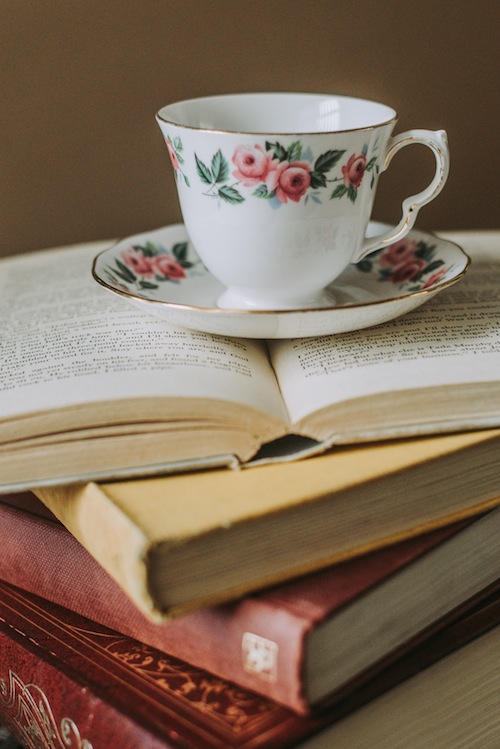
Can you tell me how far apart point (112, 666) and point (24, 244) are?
55 cm

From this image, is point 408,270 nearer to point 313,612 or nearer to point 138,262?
point 138,262

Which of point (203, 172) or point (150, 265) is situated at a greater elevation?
point (203, 172)

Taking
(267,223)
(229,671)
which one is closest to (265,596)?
(229,671)

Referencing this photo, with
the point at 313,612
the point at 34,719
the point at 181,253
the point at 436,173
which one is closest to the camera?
the point at 313,612

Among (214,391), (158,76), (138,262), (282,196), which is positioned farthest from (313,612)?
(158,76)

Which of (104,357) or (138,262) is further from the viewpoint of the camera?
(138,262)

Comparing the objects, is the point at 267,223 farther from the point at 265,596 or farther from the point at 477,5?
the point at 477,5

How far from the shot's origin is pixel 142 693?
41 centimetres

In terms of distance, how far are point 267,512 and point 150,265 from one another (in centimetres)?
35

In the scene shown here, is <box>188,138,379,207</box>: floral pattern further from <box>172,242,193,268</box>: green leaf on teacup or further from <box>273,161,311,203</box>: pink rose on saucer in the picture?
<box>172,242,193,268</box>: green leaf on teacup

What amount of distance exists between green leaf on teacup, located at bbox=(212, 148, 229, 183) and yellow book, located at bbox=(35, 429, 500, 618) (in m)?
0.21

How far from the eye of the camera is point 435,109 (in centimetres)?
86

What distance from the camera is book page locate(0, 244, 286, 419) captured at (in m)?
0.46

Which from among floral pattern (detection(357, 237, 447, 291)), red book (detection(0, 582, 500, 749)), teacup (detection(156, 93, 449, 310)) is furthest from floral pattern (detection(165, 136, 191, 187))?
red book (detection(0, 582, 500, 749))
